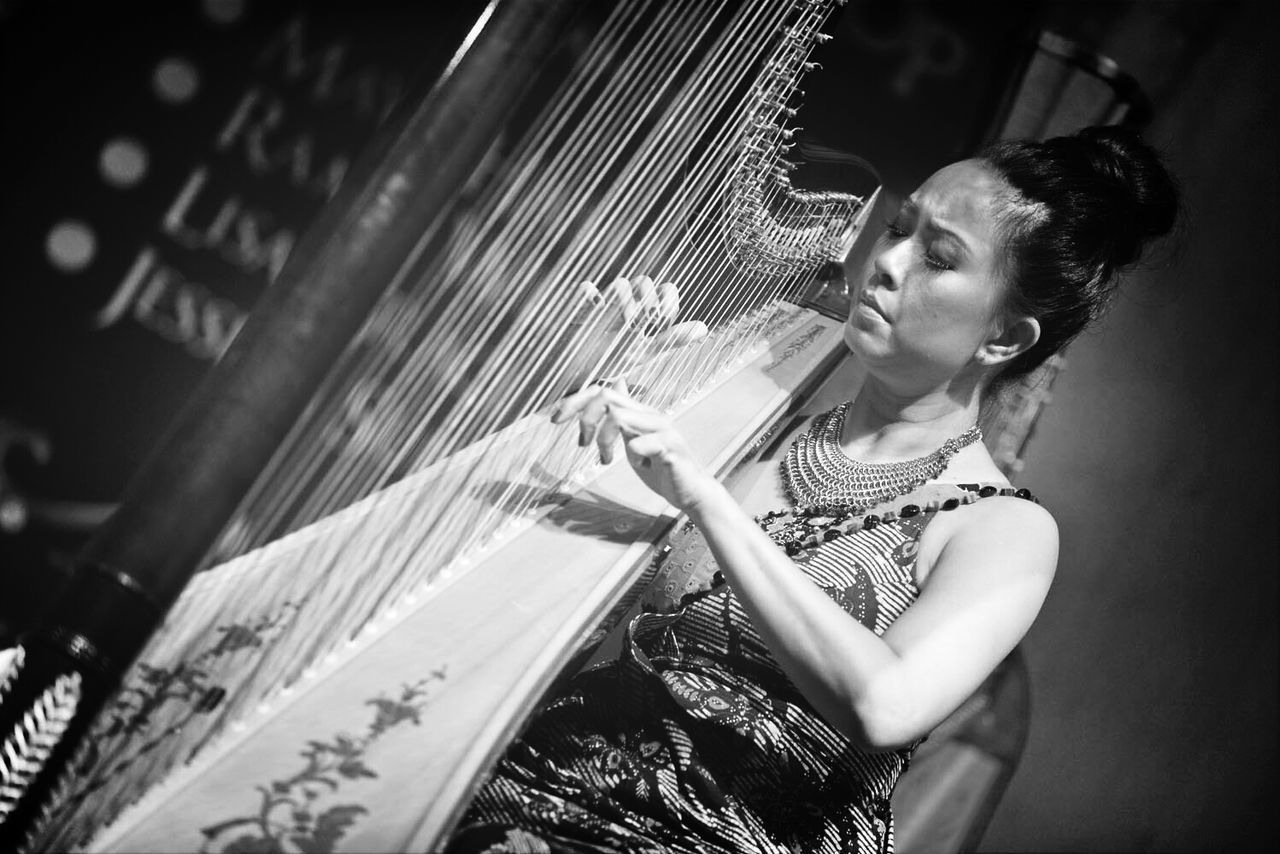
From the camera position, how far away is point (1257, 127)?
2.27m

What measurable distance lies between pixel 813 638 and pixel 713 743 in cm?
23

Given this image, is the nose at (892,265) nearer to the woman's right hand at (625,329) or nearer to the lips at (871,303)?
the lips at (871,303)

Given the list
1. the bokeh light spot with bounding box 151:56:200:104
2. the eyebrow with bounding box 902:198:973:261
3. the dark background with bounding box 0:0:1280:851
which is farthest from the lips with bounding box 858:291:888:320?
the bokeh light spot with bounding box 151:56:200:104

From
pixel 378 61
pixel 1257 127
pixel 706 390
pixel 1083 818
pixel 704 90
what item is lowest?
pixel 1083 818

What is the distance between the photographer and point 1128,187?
124cm

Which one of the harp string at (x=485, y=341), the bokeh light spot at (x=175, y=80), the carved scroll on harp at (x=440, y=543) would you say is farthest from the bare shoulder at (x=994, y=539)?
the bokeh light spot at (x=175, y=80)

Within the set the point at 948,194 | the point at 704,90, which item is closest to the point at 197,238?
the point at 704,90

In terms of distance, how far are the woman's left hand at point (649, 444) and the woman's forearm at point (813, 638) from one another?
0.02m

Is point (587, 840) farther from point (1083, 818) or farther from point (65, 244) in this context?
point (1083, 818)

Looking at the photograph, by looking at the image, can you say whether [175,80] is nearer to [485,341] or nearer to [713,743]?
[485,341]

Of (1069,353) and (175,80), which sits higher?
(1069,353)

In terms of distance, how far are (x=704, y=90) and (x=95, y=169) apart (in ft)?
2.98

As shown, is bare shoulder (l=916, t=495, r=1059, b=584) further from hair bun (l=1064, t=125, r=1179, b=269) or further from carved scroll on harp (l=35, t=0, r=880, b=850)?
hair bun (l=1064, t=125, r=1179, b=269)

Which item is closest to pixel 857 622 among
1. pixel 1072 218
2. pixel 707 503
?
pixel 707 503
